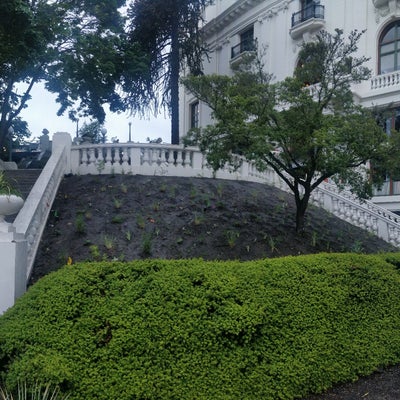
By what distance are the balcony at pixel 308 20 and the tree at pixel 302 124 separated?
491 inches

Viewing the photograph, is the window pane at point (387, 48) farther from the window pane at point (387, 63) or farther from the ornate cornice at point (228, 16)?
the ornate cornice at point (228, 16)

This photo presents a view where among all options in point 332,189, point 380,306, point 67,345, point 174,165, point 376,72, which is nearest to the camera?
point 67,345

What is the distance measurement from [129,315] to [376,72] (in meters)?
19.2

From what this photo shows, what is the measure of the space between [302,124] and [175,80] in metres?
12.7

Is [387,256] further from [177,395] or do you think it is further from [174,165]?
[174,165]

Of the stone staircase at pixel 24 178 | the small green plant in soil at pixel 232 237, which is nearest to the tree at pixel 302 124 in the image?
the small green plant in soil at pixel 232 237

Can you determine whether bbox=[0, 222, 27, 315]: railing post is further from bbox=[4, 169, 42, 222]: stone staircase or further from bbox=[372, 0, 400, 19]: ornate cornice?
bbox=[372, 0, 400, 19]: ornate cornice

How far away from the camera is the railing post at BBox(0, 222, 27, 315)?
539 cm

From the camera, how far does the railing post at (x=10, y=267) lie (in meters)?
5.39

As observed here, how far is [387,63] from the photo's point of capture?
20.1 meters

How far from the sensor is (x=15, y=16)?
1081 centimetres

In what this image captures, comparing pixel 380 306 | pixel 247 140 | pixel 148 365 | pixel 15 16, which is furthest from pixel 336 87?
pixel 148 365

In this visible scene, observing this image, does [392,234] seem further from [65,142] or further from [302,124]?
[65,142]

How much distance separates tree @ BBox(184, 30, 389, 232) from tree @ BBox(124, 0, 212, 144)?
10.6m
